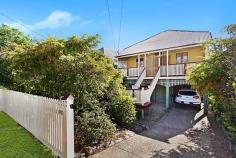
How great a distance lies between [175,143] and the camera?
28.9 feet

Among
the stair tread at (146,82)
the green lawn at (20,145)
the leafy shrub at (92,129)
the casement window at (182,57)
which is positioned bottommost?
the green lawn at (20,145)

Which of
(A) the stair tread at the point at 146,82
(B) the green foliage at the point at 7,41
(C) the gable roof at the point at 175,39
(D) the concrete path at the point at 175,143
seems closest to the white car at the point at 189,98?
(A) the stair tread at the point at 146,82

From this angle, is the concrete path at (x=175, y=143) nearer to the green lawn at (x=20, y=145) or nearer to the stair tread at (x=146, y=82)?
the green lawn at (x=20, y=145)

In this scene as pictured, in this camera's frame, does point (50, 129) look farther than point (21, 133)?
No

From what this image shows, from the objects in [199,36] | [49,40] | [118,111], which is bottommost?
[118,111]

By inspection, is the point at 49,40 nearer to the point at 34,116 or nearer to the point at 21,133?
the point at 34,116

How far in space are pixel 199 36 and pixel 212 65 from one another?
36.1 ft

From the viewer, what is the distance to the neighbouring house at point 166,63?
17.0 metres

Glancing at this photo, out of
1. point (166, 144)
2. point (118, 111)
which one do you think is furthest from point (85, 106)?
point (166, 144)

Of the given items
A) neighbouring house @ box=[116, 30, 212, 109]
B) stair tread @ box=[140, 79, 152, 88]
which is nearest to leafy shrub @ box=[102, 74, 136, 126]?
neighbouring house @ box=[116, 30, 212, 109]

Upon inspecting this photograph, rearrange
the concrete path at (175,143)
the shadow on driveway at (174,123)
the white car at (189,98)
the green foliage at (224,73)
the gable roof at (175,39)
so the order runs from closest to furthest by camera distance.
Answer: the concrete path at (175,143), the green foliage at (224,73), the shadow on driveway at (174,123), the white car at (189,98), the gable roof at (175,39)

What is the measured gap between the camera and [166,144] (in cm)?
862

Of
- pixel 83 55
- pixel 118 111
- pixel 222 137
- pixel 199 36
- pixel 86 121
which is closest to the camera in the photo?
pixel 86 121

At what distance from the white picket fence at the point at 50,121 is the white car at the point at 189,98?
1163 centimetres
